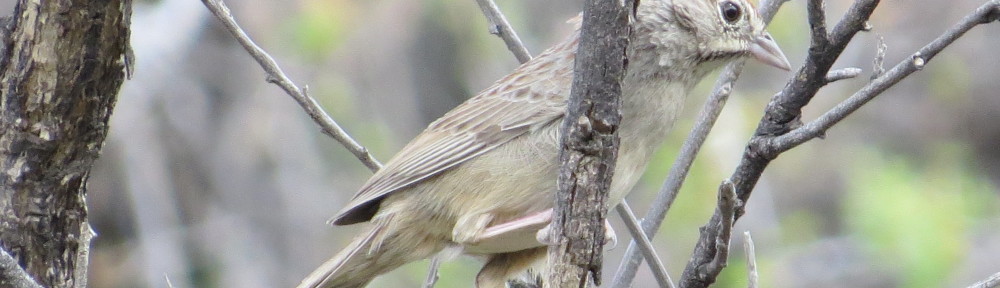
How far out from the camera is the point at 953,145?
909 cm

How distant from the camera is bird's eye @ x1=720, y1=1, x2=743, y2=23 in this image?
184 inches

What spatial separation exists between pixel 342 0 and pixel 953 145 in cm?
453

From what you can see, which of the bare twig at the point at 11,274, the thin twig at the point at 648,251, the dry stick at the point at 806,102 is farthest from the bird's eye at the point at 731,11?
the bare twig at the point at 11,274

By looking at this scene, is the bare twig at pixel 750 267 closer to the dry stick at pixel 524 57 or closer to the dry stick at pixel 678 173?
the dry stick at pixel 524 57

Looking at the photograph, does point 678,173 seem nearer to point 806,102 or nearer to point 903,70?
point 806,102

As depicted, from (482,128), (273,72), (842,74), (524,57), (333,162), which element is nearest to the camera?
(842,74)

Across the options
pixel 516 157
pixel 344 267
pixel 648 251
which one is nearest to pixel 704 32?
pixel 516 157

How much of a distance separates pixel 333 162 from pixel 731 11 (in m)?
3.74

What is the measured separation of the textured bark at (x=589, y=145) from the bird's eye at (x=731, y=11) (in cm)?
175

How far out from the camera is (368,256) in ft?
15.5

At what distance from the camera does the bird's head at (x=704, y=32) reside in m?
4.56

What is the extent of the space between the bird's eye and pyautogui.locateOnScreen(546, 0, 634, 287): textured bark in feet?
5.74

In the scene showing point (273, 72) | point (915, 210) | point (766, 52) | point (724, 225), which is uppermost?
point (273, 72)

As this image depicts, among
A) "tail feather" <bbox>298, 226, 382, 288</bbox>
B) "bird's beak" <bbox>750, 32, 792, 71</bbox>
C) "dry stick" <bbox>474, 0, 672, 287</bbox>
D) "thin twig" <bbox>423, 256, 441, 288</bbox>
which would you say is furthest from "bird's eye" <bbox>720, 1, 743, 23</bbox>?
"tail feather" <bbox>298, 226, 382, 288</bbox>
